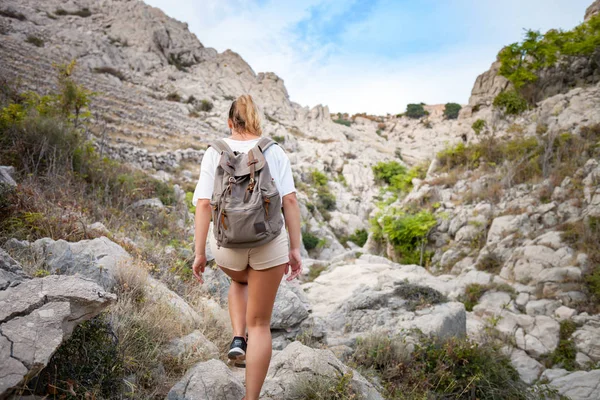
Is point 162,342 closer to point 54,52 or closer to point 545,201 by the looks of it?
point 545,201

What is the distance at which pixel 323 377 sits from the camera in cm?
229

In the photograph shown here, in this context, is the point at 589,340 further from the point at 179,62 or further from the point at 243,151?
the point at 179,62

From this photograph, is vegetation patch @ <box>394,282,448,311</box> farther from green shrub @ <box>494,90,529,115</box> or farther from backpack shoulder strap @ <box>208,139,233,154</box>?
green shrub @ <box>494,90,529,115</box>

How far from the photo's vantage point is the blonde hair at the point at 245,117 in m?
2.08

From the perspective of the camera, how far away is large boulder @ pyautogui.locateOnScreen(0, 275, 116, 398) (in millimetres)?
1369

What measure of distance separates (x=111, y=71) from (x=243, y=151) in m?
37.2

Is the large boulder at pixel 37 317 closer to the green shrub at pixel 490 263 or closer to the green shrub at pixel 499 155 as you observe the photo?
the green shrub at pixel 490 263

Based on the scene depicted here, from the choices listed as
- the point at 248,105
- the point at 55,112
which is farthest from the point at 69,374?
the point at 55,112

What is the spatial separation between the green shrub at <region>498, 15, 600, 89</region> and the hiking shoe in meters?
18.9

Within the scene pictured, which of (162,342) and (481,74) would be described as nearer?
(162,342)

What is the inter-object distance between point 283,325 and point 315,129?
3823 centimetres

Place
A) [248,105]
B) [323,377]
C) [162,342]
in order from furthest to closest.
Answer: [162,342]
[323,377]
[248,105]

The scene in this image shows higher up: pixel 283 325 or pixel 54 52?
pixel 54 52

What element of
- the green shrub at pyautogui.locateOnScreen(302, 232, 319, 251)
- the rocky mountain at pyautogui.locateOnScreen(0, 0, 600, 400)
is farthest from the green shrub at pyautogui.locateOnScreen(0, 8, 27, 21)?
the green shrub at pyautogui.locateOnScreen(302, 232, 319, 251)
